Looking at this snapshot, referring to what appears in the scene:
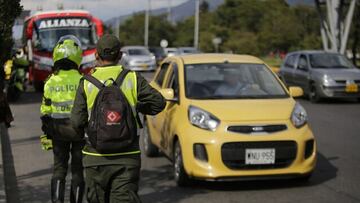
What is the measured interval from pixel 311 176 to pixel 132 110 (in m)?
4.30

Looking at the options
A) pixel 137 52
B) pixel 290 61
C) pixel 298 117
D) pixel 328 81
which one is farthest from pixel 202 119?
pixel 137 52

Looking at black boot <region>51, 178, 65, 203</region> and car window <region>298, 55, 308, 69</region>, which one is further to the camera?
car window <region>298, 55, 308, 69</region>

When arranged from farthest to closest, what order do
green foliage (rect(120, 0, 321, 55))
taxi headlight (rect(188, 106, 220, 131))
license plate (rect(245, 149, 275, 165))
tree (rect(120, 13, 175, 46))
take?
tree (rect(120, 13, 175, 46))
green foliage (rect(120, 0, 321, 55))
taxi headlight (rect(188, 106, 220, 131))
license plate (rect(245, 149, 275, 165))

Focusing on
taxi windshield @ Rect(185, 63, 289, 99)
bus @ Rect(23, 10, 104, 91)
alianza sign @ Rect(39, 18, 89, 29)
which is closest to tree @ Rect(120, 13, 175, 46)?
bus @ Rect(23, 10, 104, 91)

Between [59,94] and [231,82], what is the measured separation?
127 inches

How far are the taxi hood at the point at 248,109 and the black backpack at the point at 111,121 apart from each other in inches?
124

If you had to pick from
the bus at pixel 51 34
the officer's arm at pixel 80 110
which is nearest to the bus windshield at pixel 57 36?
the bus at pixel 51 34

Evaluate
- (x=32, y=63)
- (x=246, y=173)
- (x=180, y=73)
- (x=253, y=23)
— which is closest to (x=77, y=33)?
(x=32, y=63)

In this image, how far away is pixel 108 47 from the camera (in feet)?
13.9

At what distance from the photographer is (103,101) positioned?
4051mm

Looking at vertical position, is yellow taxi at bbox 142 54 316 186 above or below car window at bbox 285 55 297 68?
above

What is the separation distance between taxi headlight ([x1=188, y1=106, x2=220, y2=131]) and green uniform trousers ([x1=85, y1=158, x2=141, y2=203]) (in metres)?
2.99

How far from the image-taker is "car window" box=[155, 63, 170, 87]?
30.3ft

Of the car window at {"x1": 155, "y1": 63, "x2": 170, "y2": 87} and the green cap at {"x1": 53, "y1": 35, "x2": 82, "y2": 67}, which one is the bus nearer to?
the car window at {"x1": 155, "y1": 63, "x2": 170, "y2": 87}
